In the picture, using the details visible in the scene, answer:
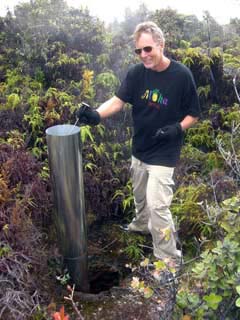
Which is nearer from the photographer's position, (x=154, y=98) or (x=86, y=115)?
(x=86, y=115)

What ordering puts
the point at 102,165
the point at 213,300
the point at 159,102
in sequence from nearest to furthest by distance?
the point at 213,300 → the point at 159,102 → the point at 102,165

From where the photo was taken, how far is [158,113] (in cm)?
407

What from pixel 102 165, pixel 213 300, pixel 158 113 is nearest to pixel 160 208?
pixel 158 113

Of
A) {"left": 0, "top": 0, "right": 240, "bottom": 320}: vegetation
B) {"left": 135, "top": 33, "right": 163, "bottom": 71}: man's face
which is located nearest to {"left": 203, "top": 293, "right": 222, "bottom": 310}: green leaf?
{"left": 0, "top": 0, "right": 240, "bottom": 320}: vegetation

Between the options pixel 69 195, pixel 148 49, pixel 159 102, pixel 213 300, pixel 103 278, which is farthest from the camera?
pixel 103 278

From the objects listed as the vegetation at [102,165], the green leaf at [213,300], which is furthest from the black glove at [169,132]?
the green leaf at [213,300]

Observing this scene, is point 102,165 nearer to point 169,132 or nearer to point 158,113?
point 158,113

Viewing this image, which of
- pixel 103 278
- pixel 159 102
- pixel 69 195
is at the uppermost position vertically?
pixel 159 102

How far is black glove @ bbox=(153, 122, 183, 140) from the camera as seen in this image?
3.88 m

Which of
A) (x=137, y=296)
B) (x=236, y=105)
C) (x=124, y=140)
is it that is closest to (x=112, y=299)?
(x=137, y=296)

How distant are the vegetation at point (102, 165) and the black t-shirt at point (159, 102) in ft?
1.56

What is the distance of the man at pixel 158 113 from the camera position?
3896 millimetres

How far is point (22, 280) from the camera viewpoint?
11.3ft

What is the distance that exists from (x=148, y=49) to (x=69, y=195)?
1.44 metres
